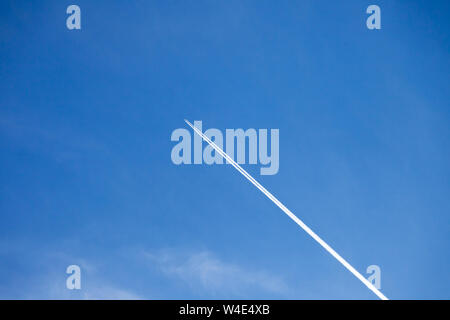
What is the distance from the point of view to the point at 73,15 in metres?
14.7

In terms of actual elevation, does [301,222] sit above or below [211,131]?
below
